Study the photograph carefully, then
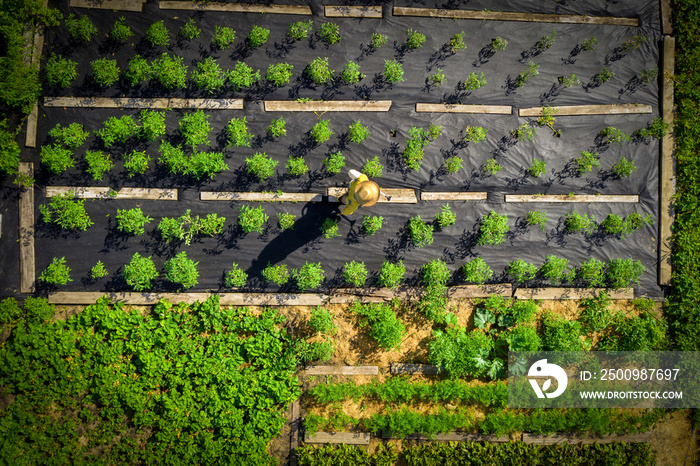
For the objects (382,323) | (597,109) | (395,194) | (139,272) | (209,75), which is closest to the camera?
(139,272)

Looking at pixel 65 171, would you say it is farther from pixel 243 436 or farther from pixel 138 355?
pixel 243 436

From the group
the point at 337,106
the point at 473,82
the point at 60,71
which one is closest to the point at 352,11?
the point at 337,106

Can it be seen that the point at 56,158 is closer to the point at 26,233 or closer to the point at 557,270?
the point at 26,233

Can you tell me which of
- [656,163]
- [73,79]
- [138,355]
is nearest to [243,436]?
[138,355]

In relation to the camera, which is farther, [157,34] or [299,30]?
[299,30]

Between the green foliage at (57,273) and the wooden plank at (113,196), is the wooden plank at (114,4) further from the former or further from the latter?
the green foliage at (57,273)

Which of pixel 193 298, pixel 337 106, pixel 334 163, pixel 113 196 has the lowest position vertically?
pixel 193 298
